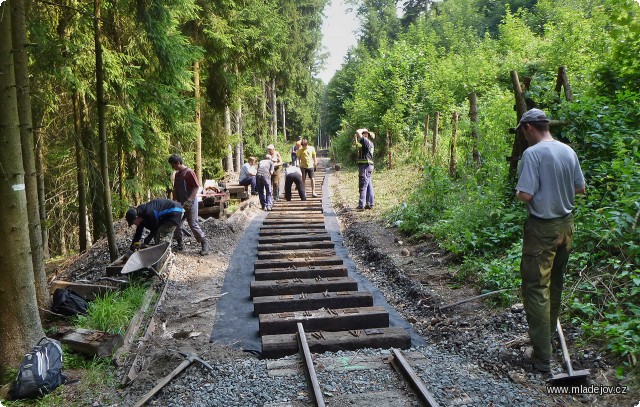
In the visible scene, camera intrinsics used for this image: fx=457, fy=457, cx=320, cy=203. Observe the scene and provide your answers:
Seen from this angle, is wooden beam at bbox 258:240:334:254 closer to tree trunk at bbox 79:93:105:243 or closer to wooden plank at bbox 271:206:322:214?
tree trunk at bbox 79:93:105:243

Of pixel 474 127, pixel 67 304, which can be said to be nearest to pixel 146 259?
pixel 67 304

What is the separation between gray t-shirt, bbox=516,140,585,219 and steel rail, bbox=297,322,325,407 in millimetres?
2487

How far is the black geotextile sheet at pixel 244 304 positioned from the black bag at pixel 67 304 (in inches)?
75.9

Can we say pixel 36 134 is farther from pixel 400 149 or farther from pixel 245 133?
pixel 245 133

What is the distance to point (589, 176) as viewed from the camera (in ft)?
22.7

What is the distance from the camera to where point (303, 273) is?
7688mm

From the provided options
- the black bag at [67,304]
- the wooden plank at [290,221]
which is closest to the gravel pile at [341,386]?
the black bag at [67,304]

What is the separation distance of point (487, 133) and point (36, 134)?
420 inches

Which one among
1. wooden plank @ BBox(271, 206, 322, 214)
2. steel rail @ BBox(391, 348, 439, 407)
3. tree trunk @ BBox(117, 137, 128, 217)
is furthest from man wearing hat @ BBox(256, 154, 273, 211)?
steel rail @ BBox(391, 348, 439, 407)

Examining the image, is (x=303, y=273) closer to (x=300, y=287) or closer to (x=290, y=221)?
(x=300, y=287)

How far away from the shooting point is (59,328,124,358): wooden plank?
507cm

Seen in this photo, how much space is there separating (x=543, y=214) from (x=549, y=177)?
0.33 metres

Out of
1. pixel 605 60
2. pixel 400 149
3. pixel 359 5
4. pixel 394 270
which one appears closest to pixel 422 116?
pixel 400 149

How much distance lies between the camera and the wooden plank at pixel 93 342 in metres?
5.07
